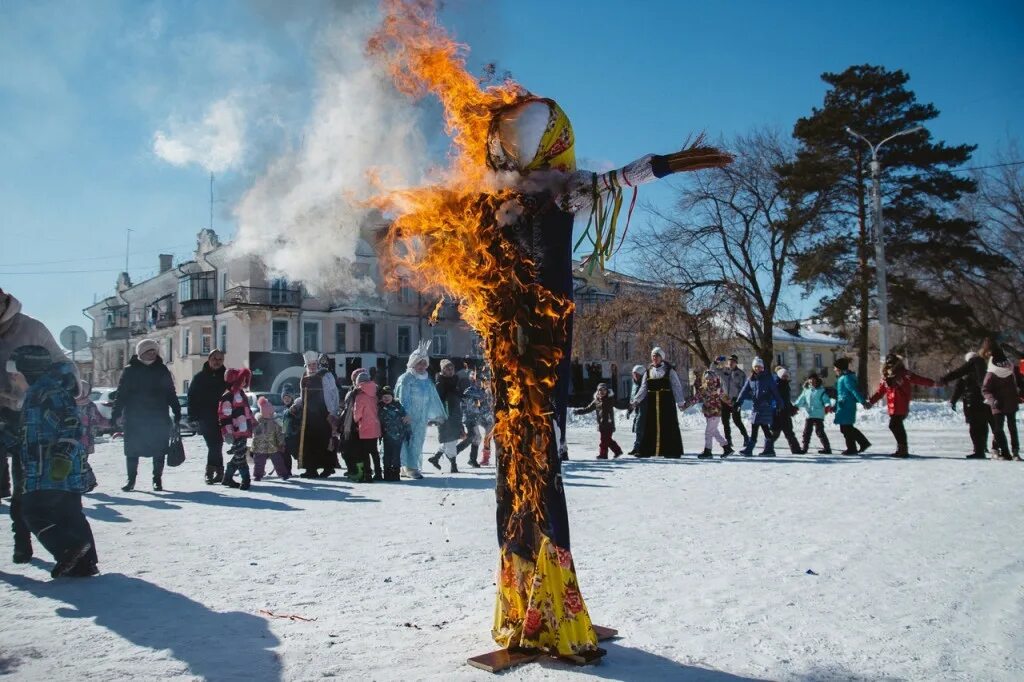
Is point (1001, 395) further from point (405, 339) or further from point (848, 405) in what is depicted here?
point (405, 339)

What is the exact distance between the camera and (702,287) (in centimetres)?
3086

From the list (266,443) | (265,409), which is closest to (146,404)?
(265,409)

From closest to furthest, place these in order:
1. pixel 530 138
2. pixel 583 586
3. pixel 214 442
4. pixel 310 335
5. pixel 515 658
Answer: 1. pixel 515 658
2. pixel 530 138
3. pixel 583 586
4. pixel 214 442
5. pixel 310 335

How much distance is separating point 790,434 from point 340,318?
3644 centimetres

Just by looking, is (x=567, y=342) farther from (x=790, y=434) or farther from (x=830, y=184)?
(x=830, y=184)

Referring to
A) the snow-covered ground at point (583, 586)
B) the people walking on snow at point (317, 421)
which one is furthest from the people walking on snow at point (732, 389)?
the people walking on snow at point (317, 421)

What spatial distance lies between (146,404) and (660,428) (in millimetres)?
9096

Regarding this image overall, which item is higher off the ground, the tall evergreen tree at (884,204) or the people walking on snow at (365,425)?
the tall evergreen tree at (884,204)

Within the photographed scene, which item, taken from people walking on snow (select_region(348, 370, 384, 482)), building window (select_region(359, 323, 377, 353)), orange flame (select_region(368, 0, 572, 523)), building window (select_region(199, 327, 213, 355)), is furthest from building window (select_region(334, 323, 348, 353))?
orange flame (select_region(368, 0, 572, 523))

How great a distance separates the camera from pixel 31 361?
5.31 meters

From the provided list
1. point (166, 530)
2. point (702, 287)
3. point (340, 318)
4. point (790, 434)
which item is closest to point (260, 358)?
point (340, 318)

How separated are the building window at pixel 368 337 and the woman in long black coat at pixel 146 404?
125ft

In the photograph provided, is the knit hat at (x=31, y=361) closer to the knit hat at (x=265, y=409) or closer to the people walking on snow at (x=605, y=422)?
the knit hat at (x=265, y=409)

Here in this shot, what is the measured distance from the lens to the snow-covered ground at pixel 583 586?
3.46 m
